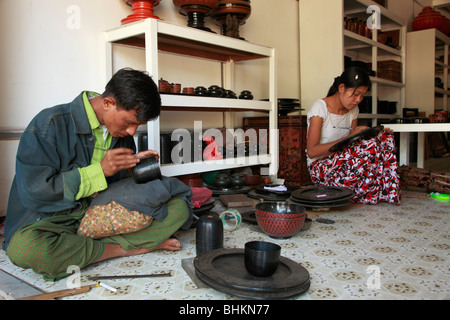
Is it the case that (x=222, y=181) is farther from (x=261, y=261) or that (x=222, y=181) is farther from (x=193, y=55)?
(x=261, y=261)

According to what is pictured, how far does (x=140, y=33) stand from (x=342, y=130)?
2146 millimetres

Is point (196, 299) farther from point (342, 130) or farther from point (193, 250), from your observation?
point (342, 130)

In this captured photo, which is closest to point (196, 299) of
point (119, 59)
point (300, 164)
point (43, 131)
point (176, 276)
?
point (176, 276)

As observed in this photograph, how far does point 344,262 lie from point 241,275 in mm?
698

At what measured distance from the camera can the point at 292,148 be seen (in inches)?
184

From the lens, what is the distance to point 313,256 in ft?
7.16

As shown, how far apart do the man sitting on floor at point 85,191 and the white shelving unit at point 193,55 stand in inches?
43.0

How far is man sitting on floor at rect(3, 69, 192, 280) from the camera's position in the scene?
Result: 1.82m

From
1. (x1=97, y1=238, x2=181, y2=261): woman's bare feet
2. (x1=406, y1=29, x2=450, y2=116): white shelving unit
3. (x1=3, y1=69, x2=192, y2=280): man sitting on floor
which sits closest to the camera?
(x1=3, y1=69, x2=192, y2=280): man sitting on floor

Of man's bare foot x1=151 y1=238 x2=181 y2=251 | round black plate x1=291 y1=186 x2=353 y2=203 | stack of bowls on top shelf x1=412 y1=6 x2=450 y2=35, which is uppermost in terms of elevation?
stack of bowls on top shelf x1=412 y1=6 x2=450 y2=35

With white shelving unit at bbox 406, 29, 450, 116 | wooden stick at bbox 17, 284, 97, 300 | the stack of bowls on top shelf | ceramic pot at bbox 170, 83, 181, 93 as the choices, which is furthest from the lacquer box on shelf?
the stack of bowls on top shelf

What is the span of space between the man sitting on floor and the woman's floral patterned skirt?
1866 millimetres

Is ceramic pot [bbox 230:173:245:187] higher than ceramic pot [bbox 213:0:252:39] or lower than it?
lower

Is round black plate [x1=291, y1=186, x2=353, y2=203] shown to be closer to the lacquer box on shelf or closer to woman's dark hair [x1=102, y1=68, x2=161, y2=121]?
the lacquer box on shelf
